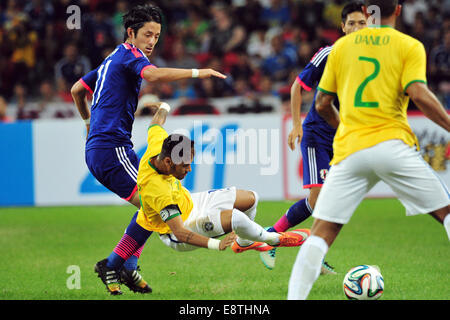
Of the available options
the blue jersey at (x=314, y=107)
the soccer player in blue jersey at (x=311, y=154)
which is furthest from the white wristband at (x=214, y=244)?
the blue jersey at (x=314, y=107)

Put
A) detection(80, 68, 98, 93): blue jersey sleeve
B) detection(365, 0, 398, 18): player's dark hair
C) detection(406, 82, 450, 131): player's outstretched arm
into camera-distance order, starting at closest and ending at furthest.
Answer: detection(406, 82, 450, 131): player's outstretched arm
detection(365, 0, 398, 18): player's dark hair
detection(80, 68, 98, 93): blue jersey sleeve

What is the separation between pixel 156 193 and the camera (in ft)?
18.0

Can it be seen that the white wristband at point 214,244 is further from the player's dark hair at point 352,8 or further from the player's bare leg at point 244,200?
the player's dark hair at point 352,8

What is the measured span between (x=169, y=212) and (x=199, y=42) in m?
12.2

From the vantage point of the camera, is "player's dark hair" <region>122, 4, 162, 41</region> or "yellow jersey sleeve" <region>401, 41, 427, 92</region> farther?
"player's dark hair" <region>122, 4, 162, 41</region>

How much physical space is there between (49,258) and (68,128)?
206 inches

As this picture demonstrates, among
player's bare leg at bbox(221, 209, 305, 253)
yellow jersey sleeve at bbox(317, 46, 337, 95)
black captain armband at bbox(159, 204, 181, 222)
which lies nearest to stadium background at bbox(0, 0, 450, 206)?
player's bare leg at bbox(221, 209, 305, 253)

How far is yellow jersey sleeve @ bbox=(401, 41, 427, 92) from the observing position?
167 inches

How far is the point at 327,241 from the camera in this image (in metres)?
4.37

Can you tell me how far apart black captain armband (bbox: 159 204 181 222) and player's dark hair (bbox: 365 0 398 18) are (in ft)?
6.99

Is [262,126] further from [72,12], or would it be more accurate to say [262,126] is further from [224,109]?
[72,12]

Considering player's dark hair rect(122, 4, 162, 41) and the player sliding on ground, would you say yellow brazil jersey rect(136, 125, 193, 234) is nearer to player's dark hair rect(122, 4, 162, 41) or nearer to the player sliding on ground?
the player sliding on ground

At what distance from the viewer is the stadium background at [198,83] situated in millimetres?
12352
